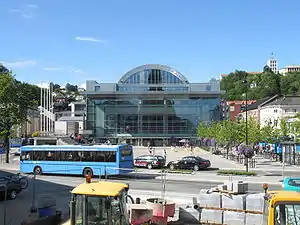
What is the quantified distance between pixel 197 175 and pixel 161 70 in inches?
3320

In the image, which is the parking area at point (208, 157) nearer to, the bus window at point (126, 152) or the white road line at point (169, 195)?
the bus window at point (126, 152)

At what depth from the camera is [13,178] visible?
24922 millimetres

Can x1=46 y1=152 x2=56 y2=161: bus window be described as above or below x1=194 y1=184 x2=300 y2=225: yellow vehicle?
below

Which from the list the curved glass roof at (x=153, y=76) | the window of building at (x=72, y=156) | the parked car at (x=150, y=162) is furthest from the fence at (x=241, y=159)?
the curved glass roof at (x=153, y=76)

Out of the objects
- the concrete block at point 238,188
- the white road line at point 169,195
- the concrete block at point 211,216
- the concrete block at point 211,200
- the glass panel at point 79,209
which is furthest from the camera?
the white road line at point 169,195

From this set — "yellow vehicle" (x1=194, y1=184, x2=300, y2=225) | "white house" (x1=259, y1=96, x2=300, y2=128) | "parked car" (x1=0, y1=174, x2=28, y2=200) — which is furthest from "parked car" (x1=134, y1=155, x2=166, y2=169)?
"white house" (x1=259, y1=96, x2=300, y2=128)

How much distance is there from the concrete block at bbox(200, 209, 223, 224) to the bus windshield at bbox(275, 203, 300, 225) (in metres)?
7.48

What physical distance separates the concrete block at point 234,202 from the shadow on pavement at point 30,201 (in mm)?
5907

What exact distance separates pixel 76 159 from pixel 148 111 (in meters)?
79.0

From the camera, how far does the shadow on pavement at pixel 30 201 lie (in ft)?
60.8

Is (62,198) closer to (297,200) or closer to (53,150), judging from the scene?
(53,150)

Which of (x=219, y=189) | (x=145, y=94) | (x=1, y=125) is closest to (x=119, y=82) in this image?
(x=145, y=94)

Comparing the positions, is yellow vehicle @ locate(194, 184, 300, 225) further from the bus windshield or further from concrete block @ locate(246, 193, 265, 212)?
concrete block @ locate(246, 193, 265, 212)

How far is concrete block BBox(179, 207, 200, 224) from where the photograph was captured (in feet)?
53.4
